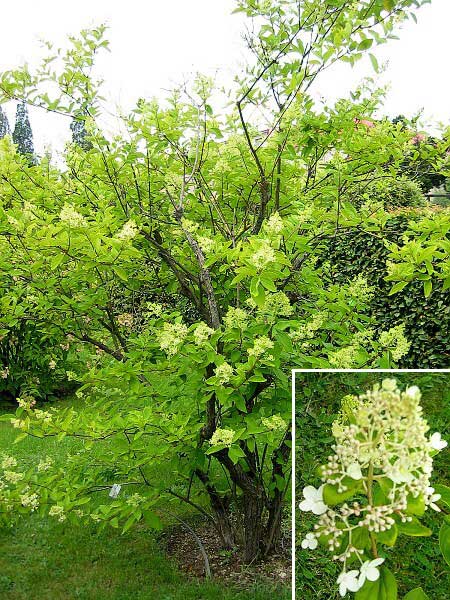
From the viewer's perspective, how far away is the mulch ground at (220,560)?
10.7 ft

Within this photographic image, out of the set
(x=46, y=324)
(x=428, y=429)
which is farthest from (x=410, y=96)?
(x=428, y=429)

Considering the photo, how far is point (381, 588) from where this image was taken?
93cm

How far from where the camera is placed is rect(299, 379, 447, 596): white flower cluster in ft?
2.78

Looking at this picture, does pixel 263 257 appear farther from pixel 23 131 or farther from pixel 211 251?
pixel 23 131

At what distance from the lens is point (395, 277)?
2.49 meters

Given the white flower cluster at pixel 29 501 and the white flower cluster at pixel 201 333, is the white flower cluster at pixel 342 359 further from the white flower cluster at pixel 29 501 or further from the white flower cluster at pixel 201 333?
the white flower cluster at pixel 29 501

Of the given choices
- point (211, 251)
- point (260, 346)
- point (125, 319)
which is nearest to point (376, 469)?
point (260, 346)

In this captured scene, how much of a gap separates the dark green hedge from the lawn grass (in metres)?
2.67

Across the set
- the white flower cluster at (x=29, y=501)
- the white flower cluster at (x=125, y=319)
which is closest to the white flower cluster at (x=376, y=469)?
the white flower cluster at (x=29, y=501)

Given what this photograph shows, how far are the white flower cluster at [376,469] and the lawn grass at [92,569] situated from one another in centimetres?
238

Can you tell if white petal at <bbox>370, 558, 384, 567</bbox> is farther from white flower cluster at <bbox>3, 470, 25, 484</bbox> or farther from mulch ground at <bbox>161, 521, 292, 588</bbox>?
mulch ground at <bbox>161, 521, 292, 588</bbox>

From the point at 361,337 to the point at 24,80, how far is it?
204 cm

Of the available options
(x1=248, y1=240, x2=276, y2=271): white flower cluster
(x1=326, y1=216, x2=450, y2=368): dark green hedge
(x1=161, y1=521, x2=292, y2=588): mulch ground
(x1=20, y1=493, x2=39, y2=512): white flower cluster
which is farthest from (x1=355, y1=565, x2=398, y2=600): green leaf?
(x1=326, y1=216, x2=450, y2=368): dark green hedge

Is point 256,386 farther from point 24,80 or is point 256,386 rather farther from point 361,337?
point 24,80
